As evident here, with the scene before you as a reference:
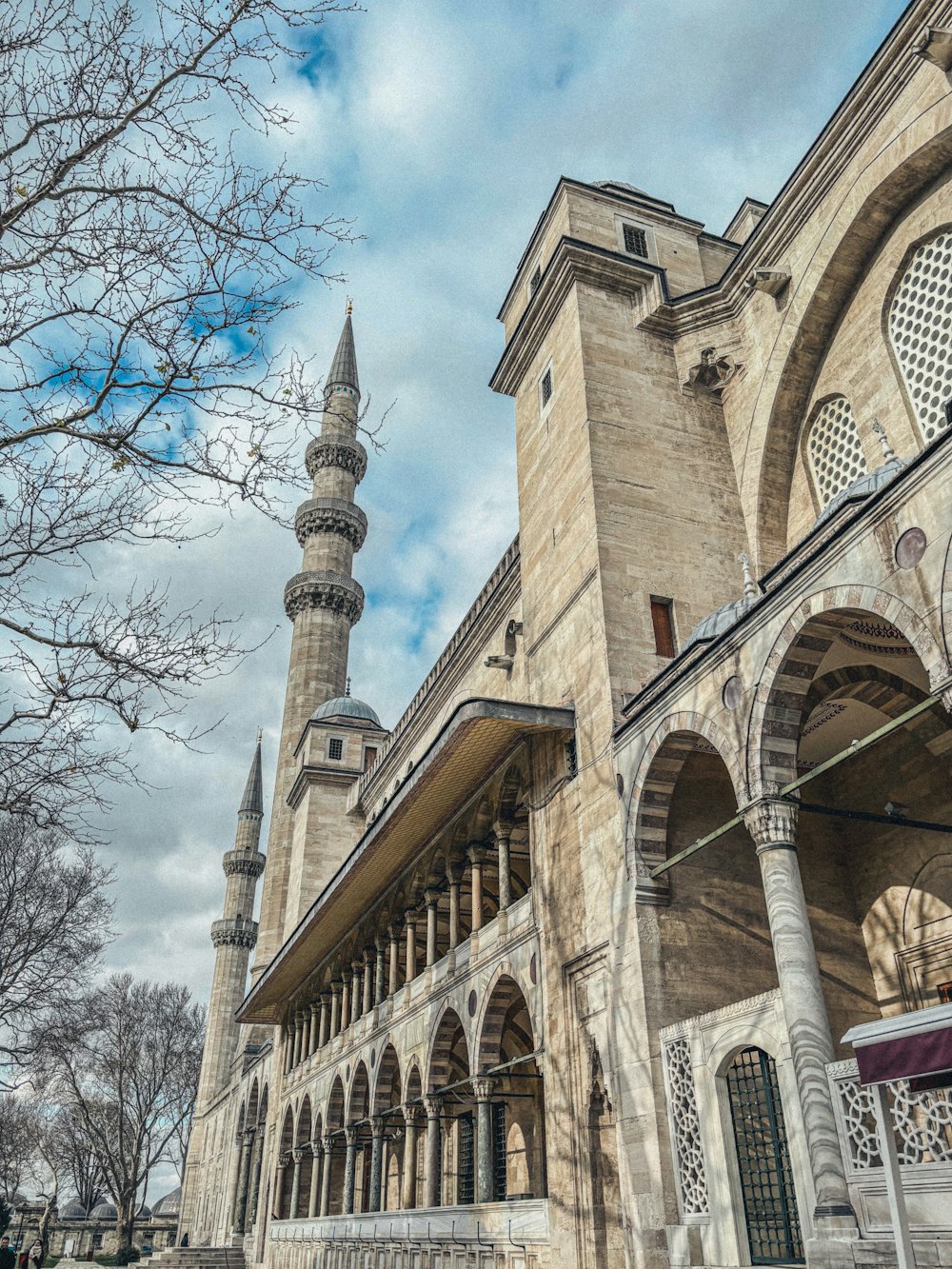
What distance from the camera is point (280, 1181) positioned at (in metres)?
27.7

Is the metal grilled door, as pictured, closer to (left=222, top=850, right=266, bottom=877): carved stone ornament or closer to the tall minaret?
the tall minaret

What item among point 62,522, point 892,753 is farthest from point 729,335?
point 62,522

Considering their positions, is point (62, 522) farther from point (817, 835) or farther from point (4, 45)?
point (817, 835)

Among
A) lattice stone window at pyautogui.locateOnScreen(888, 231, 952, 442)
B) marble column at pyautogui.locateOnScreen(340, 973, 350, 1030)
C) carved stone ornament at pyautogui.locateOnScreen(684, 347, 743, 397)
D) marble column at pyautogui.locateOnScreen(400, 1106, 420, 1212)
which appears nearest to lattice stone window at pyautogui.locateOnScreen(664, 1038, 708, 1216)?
lattice stone window at pyautogui.locateOnScreen(888, 231, 952, 442)

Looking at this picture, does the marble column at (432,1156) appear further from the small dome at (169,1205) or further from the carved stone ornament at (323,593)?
the small dome at (169,1205)

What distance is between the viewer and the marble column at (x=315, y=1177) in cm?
2395

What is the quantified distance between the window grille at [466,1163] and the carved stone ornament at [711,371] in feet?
48.0

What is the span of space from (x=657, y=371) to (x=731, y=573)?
12.7ft

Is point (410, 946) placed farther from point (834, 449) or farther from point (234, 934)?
point (234, 934)

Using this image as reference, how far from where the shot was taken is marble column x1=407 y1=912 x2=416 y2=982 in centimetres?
1914

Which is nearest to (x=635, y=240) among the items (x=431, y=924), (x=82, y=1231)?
(x=431, y=924)

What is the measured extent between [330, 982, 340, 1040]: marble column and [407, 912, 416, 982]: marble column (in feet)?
20.2

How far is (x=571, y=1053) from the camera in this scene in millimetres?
12664

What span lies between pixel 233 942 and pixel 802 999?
54.2m
